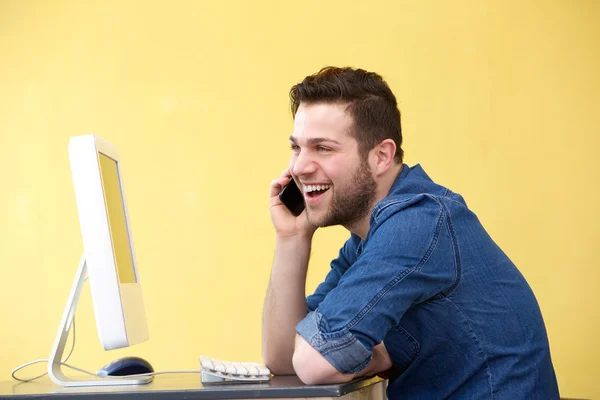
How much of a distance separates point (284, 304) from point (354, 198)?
273 millimetres

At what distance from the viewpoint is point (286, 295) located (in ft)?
5.48

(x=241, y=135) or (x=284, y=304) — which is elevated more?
(x=241, y=135)

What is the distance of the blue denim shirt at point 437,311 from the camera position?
4.24 ft

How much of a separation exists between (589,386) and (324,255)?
118cm

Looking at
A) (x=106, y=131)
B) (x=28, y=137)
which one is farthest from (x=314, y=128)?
(x=28, y=137)

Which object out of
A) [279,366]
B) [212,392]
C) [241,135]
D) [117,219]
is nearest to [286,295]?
[279,366]

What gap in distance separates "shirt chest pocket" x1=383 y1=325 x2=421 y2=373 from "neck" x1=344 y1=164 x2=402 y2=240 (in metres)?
0.32

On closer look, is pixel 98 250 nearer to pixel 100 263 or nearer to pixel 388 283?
pixel 100 263

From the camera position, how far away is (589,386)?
3023 millimetres

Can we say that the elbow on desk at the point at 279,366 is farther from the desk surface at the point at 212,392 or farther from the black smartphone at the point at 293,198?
the black smartphone at the point at 293,198

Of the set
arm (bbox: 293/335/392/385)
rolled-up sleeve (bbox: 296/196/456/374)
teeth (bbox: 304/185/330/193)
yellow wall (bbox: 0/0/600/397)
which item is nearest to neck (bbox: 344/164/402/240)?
teeth (bbox: 304/185/330/193)

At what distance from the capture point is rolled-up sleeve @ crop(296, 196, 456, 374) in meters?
1.27

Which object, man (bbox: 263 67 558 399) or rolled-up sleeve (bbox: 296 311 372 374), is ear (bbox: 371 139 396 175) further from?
rolled-up sleeve (bbox: 296 311 372 374)

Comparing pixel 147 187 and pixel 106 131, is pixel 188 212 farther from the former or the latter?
pixel 106 131
